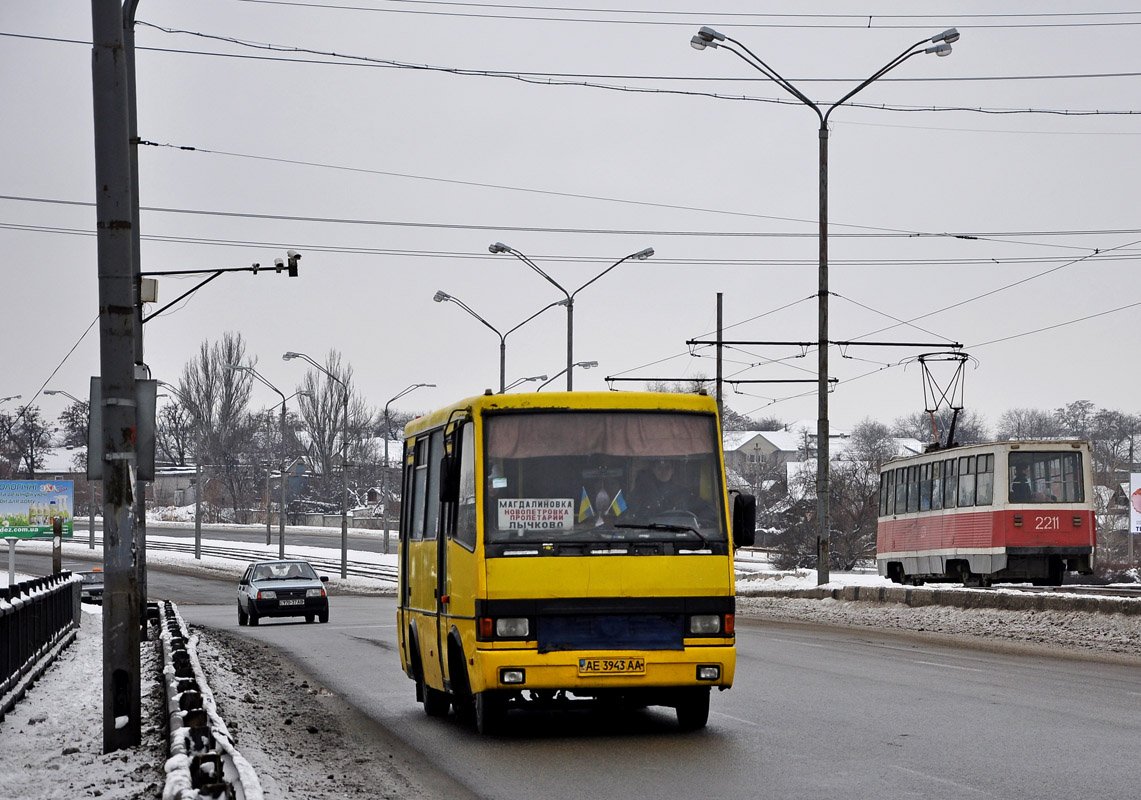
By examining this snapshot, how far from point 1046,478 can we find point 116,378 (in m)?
26.9

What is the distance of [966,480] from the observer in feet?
113

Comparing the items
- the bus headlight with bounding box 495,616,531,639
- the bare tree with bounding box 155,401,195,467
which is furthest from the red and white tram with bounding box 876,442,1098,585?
the bare tree with bounding box 155,401,195,467

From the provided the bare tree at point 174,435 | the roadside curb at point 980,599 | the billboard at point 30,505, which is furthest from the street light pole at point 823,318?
the bare tree at point 174,435

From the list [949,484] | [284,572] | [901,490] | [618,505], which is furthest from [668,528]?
[901,490]

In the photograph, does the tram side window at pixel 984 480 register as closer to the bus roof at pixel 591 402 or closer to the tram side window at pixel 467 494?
the bus roof at pixel 591 402

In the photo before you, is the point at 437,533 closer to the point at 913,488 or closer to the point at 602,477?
the point at 602,477

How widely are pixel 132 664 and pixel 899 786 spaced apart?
5055 millimetres

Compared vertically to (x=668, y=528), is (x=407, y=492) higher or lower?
higher

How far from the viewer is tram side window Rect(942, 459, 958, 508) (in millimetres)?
35219

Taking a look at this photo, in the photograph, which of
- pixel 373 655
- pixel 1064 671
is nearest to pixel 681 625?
pixel 1064 671

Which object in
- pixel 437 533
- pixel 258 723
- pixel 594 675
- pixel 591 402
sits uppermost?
pixel 591 402

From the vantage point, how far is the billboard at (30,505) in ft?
196

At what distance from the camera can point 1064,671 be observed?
17484 millimetres

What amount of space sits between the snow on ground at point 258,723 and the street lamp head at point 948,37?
10.6 metres
